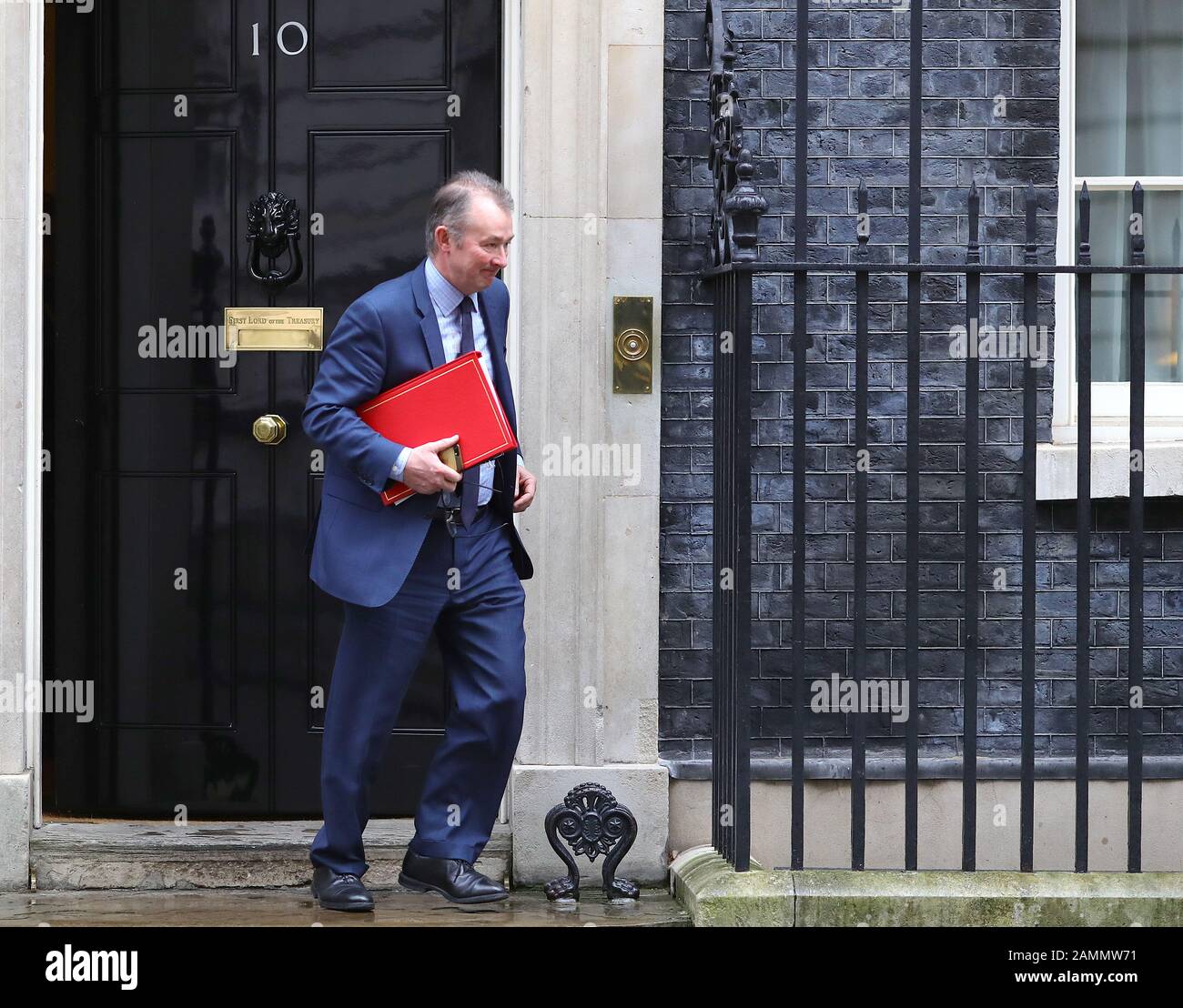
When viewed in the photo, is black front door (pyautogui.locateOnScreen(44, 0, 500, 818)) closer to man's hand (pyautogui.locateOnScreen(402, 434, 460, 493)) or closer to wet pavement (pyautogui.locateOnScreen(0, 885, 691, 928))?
wet pavement (pyautogui.locateOnScreen(0, 885, 691, 928))

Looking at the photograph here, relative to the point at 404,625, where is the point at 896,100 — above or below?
above

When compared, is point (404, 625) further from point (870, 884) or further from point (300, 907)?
point (870, 884)

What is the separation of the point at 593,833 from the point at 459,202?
2098mm

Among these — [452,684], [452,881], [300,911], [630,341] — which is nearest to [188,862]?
[300,911]

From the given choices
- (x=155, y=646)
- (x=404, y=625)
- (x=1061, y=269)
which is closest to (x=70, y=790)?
(x=155, y=646)

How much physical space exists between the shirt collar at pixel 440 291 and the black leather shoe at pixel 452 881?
1634 mm

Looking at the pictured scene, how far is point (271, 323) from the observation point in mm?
5605

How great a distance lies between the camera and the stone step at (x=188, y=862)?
17.4ft

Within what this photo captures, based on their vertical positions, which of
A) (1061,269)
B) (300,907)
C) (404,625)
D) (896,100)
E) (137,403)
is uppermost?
(896,100)

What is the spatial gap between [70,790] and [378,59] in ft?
9.23

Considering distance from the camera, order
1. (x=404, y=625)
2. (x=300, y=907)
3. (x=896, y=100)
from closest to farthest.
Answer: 1. (x=404, y=625)
2. (x=300, y=907)
3. (x=896, y=100)

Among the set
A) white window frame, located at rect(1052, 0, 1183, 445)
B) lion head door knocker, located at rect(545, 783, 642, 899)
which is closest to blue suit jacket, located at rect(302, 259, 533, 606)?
lion head door knocker, located at rect(545, 783, 642, 899)

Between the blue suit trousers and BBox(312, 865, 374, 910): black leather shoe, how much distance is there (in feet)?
0.12

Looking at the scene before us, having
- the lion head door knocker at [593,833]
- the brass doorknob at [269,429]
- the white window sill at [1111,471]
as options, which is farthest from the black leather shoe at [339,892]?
the white window sill at [1111,471]
